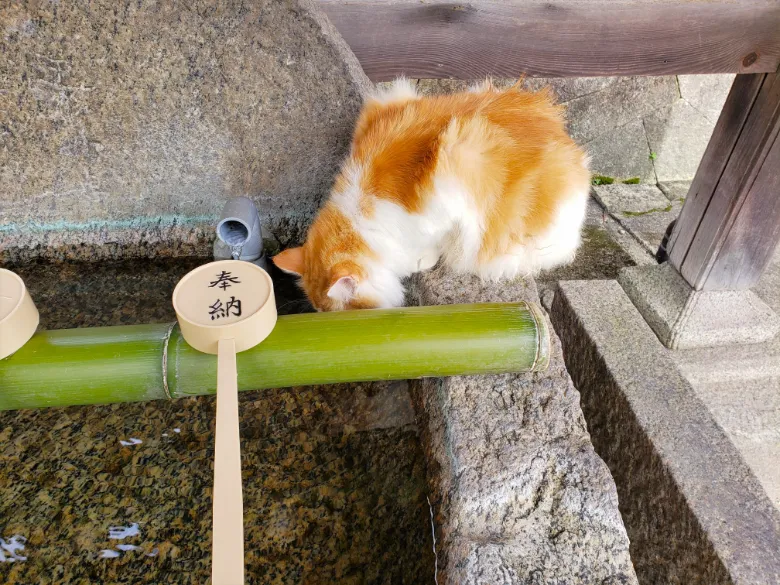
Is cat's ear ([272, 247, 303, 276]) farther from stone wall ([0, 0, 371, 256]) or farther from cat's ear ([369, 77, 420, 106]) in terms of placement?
cat's ear ([369, 77, 420, 106])

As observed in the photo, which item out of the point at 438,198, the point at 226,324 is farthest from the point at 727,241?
the point at 226,324

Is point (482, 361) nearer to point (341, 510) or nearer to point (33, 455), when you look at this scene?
point (341, 510)

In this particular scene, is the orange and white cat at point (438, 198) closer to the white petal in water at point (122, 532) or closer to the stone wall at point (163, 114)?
the stone wall at point (163, 114)

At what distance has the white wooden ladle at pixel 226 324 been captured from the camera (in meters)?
0.95

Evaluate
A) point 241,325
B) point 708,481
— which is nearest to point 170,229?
point 241,325

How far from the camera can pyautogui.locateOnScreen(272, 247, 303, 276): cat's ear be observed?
1.90 metres

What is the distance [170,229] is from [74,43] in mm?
751

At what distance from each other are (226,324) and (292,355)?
207 mm

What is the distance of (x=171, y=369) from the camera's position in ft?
4.18

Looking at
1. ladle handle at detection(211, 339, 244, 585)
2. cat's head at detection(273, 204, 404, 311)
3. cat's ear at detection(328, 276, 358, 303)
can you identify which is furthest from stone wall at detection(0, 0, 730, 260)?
ladle handle at detection(211, 339, 244, 585)

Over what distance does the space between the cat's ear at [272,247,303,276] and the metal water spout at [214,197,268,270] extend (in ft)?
0.36

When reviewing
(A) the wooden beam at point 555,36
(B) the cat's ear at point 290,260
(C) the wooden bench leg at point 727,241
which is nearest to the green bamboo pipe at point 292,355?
(B) the cat's ear at point 290,260

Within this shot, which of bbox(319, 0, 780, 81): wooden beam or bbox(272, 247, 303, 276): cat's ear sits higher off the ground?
bbox(319, 0, 780, 81): wooden beam

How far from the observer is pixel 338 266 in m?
1.73
